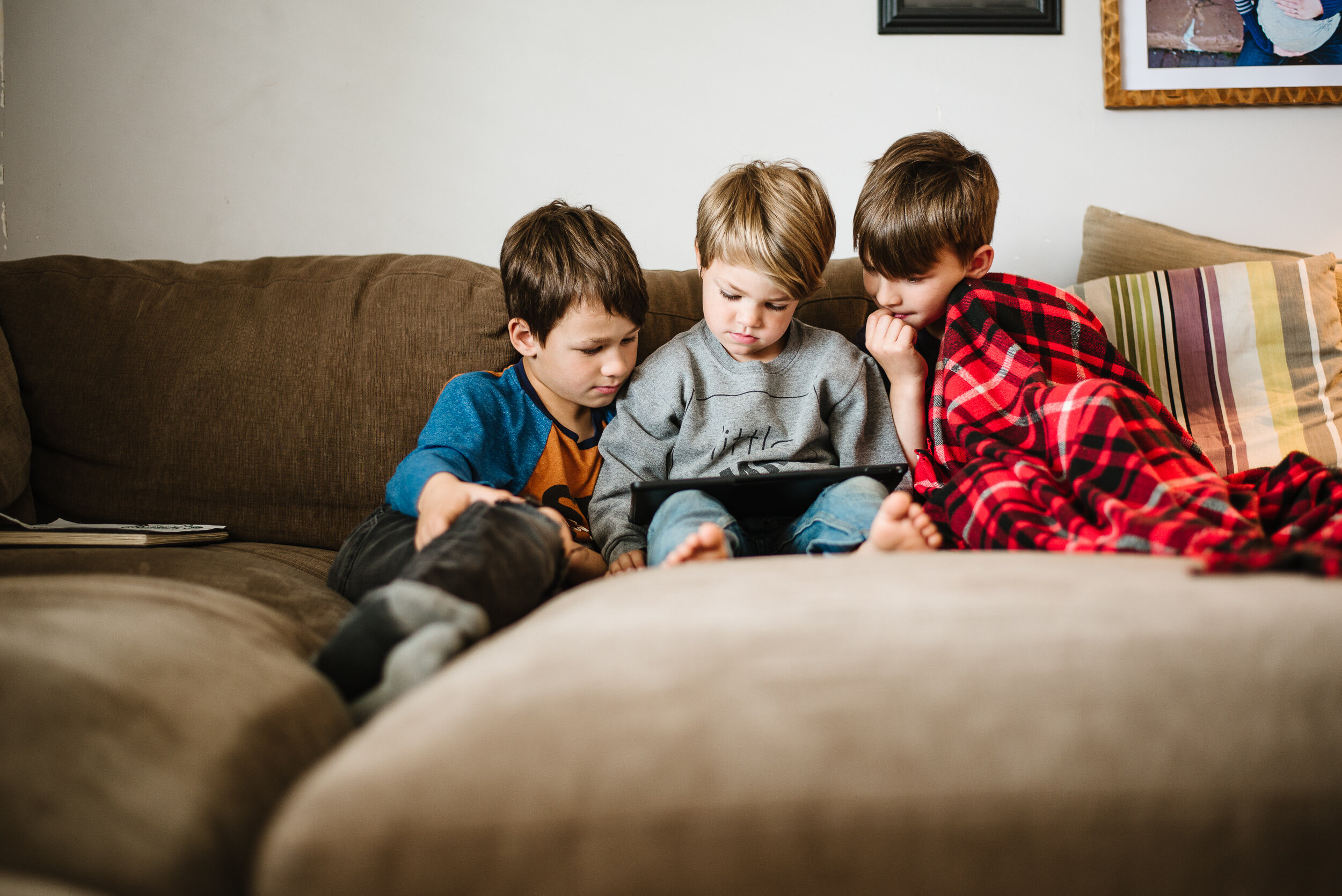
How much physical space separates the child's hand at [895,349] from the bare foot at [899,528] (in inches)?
15.4

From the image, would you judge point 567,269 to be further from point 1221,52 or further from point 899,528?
point 1221,52

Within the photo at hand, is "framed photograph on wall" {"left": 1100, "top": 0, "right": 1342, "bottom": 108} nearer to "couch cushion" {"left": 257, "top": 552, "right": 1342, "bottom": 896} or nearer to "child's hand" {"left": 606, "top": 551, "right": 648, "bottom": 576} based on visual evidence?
"child's hand" {"left": 606, "top": 551, "right": 648, "bottom": 576}

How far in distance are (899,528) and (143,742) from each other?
2.27ft

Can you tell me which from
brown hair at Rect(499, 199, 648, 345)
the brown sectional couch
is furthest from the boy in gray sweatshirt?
the brown sectional couch

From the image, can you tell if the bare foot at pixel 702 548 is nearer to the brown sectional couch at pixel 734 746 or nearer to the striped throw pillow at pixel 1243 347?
the brown sectional couch at pixel 734 746

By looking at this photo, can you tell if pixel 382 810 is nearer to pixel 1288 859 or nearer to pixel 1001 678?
pixel 1001 678

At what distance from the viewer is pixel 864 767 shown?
449 mm

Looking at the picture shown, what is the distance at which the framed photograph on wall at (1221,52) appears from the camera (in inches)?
65.5

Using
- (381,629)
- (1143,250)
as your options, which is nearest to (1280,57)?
(1143,250)

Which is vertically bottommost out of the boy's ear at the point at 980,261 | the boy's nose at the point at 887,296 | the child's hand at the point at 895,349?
the child's hand at the point at 895,349

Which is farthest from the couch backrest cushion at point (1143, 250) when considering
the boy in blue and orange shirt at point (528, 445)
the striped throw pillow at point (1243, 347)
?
the boy in blue and orange shirt at point (528, 445)

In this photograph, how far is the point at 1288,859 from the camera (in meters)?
0.45

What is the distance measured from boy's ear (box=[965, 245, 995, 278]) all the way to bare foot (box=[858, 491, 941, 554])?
560 mm

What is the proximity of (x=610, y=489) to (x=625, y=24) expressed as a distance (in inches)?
42.4
